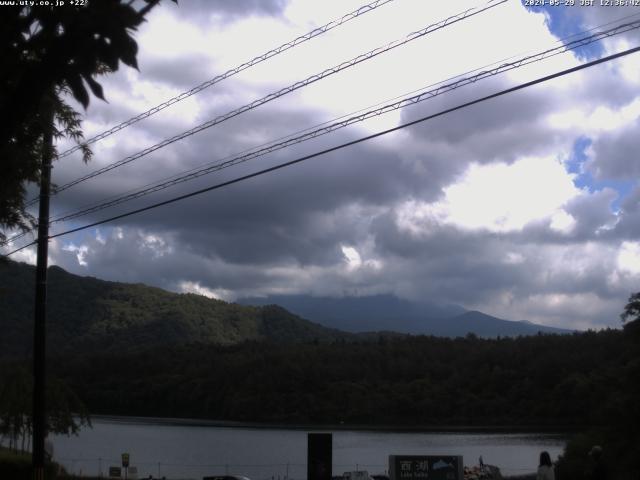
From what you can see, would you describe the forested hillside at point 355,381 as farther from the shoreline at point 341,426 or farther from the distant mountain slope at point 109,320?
the distant mountain slope at point 109,320

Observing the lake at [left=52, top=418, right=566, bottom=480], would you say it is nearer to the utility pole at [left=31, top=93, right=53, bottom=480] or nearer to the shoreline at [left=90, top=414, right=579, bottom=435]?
the shoreline at [left=90, top=414, right=579, bottom=435]

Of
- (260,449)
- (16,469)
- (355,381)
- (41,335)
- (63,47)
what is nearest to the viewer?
(63,47)

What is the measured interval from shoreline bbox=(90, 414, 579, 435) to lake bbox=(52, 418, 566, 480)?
261 cm

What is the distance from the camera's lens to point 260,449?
269 ft

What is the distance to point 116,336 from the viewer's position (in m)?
172

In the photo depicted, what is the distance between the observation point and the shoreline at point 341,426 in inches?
3873

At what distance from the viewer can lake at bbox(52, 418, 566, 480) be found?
64188mm

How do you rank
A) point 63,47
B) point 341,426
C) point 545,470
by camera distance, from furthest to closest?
point 341,426 → point 545,470 → point 63,47

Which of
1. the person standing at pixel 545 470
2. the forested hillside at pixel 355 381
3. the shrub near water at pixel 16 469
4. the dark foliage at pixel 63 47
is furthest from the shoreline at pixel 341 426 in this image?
the dark foliage at pixel 63 47

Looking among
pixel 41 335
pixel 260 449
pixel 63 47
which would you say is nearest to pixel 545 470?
pixel 63 47

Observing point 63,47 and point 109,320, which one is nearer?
point 63,47

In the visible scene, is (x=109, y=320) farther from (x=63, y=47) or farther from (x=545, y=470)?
(x=63, y=47)

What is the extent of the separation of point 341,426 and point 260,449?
26.6 m

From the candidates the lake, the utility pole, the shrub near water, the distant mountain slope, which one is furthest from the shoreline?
the utility pole
